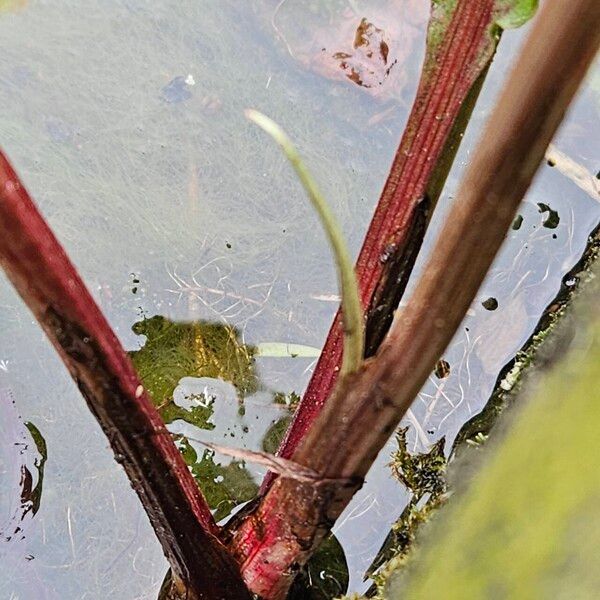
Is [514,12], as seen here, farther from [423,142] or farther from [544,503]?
[544,503]

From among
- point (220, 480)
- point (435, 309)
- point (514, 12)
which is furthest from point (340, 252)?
point (220, 480)

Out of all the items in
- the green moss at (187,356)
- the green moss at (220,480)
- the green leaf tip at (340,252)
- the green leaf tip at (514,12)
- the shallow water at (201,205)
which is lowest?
the green moss at (220,480)

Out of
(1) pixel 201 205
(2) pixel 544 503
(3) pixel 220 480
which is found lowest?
Result: (3) pixel 220 480

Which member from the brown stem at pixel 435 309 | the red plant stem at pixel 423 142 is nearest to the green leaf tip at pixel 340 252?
the brown stem at pixel 435 309

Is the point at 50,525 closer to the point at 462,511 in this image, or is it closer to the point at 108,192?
the point at 108,192

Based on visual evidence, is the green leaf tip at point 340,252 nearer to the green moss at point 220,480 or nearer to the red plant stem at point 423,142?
the red plant stem at point 423,142
